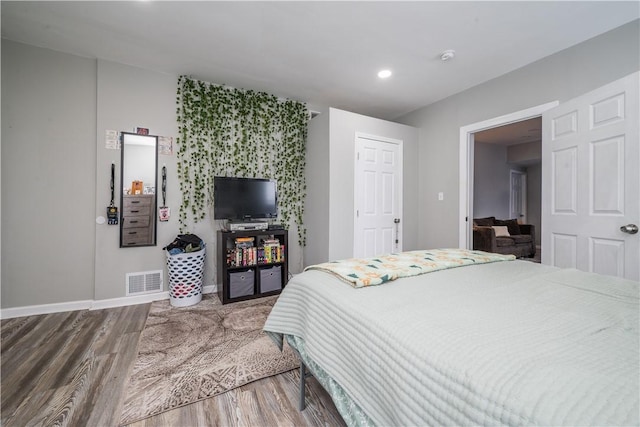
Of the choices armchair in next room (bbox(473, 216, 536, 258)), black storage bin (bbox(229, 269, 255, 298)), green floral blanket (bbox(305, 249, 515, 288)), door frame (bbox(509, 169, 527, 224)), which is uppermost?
door frame (bbox(509, 169, 527, 224))

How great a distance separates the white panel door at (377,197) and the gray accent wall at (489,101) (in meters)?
Answer: 0.45

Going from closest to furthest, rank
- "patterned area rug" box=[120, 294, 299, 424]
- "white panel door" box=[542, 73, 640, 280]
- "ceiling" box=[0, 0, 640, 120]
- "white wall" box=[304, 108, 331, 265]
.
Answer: "patterned area rug" box=[120, 294, 299, 424] → "white panel door" box=[542, 73, 640, 280] → "ceiling" box=[0, 0, 640, 120] → "white wall" box=[304, 108, 331, 265]

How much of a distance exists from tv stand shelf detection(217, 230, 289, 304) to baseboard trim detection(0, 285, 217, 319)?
0.76 m

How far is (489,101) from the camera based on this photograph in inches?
123

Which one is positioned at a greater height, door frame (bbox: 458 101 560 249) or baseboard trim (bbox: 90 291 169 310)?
door frame (bbox: 458 101 560 249)

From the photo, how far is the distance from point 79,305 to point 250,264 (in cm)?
176

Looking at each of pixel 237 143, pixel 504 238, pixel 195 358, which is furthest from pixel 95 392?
pixel 504 238

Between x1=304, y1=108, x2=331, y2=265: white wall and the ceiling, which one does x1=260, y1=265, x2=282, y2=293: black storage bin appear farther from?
the ceiling

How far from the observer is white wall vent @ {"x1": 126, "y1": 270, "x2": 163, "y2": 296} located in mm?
2895

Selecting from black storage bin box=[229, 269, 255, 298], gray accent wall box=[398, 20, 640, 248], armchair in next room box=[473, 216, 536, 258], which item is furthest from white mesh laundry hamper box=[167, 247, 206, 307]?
armchair in next room box=[473, 216, 536, 258]

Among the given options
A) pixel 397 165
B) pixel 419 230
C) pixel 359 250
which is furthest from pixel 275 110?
pixel 419 230

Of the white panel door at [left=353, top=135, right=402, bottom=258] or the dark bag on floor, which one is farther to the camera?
the white panel door at [left=353, top=135, right=402, bottom=258]

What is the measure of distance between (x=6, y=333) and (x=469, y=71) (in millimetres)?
5100

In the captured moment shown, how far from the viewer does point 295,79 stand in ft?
10.3
